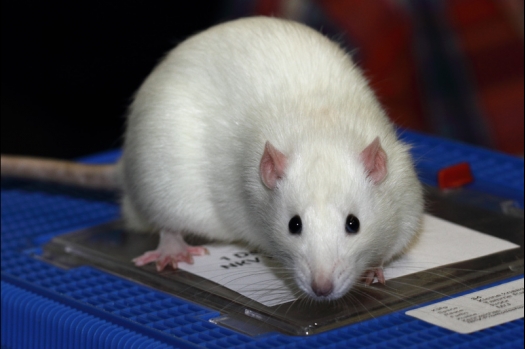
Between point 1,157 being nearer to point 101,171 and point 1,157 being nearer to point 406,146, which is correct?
point 101,171

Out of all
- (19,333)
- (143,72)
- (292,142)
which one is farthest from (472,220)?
(143,72)

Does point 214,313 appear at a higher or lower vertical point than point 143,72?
lower

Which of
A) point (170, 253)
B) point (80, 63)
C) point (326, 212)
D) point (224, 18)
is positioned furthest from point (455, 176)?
point (80, 63)

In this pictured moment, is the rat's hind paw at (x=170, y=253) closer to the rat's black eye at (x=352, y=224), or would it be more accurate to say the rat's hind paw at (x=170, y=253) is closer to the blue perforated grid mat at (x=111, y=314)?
the blue perforated grid mat at (x=111, y=314)

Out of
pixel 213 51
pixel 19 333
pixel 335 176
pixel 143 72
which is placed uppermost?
pixel 143 72

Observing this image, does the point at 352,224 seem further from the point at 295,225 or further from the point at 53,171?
the point at 53,171

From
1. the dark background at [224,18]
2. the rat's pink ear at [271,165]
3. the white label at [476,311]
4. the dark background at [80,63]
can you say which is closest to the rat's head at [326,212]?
the rat's pink ear at [271,165]

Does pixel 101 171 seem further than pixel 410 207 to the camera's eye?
Yes

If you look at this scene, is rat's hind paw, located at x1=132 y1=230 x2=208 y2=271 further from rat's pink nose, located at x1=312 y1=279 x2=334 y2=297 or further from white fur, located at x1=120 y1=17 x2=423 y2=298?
rat's pink nose, located at x1=312 y1=279 x2=334 y2=297
